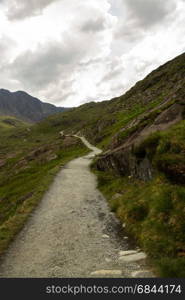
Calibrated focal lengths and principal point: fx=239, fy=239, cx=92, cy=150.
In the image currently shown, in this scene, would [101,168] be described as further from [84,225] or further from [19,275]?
[19,275]

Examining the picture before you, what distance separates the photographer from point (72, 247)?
1226cm

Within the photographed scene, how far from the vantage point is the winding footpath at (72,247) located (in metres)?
9.99

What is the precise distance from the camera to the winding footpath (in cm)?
999

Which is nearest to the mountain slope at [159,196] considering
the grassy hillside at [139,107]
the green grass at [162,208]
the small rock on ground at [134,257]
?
the green grass at [162,208]

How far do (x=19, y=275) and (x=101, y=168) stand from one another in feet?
89.3

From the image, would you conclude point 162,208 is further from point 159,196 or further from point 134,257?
point 134,257

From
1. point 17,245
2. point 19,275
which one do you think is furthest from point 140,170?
point 19,275

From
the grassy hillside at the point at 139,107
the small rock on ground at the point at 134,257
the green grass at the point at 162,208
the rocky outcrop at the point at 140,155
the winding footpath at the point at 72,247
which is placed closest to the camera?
the winding footpath at the point at 72,247

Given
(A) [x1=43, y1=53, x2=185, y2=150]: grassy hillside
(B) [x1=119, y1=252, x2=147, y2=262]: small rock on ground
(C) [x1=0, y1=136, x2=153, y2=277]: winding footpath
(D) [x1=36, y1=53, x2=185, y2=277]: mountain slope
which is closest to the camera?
(C) [x1=0, y1=136, x2=153, y2=277]: winding footpath

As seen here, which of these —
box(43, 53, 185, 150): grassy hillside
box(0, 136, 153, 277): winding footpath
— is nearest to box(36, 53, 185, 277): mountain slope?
box(0, 136, 153, 277): winding footpath

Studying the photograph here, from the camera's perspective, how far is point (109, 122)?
11162 centimetres

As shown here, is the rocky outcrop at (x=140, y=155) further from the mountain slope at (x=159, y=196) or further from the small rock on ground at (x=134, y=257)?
the small rock on ground at (x=134, y=257)

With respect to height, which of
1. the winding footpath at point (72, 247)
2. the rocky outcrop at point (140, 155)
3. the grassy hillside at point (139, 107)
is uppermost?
the grassy hillside at point (139, 107)

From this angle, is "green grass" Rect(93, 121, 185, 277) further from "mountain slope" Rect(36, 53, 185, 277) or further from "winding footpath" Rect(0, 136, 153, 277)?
"winding footpath" Rect(0, 136, 153, 277)
